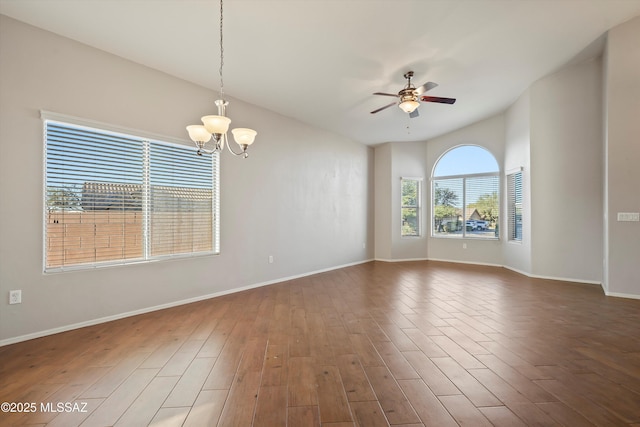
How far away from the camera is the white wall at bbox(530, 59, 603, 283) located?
4.86 meters

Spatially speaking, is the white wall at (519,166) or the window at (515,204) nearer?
the white wall at (519,166)

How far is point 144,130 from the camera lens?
11.9ft

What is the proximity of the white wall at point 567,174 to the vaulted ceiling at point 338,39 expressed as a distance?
1.59ft

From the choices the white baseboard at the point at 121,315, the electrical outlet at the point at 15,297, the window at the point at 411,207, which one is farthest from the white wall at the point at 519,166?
the electrical outlet at the point at 15,297

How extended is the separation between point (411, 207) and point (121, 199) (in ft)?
21.6

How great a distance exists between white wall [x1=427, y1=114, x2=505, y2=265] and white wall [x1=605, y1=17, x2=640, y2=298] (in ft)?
8.29

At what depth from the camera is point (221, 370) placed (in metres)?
2.25

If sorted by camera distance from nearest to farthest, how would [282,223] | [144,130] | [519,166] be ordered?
[144,130] → [282,223] → [519,166]

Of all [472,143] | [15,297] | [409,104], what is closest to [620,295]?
[409,104]

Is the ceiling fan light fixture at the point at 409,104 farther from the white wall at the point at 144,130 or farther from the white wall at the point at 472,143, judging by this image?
the white wall at the point at 472,143

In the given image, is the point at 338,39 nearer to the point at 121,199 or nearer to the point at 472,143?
the point at 121,199

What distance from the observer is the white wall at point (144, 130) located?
277 centimetres

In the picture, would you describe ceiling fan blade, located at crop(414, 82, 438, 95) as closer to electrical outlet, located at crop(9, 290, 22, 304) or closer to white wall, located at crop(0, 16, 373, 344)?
white wall, located at crop(0, 16, 373, 344)

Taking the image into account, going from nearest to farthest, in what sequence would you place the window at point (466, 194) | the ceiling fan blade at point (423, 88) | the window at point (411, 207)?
the ceiling fan blade at point (423, 88), the window at point (466, 194), the window at point (411, 207)
